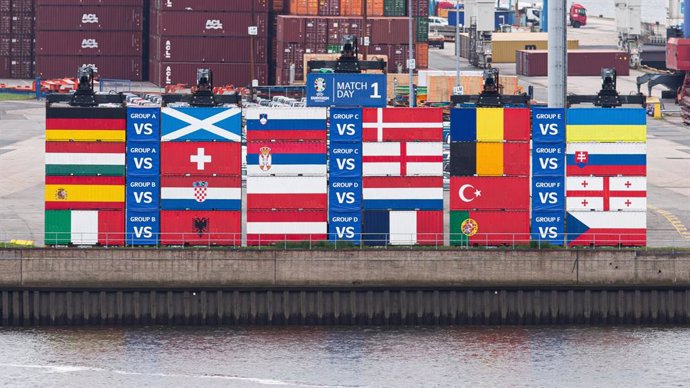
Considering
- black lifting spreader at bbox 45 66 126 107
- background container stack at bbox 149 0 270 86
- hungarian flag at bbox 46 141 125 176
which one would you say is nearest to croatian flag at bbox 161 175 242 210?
hungarian flag at bbox 46 141 125 176

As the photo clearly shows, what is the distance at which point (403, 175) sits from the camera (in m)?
88.8

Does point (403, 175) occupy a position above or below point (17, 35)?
below

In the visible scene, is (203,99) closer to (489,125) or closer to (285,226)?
(285,226)

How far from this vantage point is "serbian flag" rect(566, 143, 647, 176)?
292ft

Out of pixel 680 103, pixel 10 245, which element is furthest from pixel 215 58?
pixel 10 245

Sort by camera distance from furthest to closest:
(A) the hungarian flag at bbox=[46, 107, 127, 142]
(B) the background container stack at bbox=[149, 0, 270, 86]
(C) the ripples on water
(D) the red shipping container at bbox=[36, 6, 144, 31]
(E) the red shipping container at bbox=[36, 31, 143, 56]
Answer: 1. (E) the red shipping container at bbox=[36, 31, 143, 56]
2. (D) the red shipping container at bbox=[36, 6, 144, 31]
3. (B) the background container stack at bbox=[149, 0, 270, 86]
4. (A) the hungarian flag at bbox=[46, 107, 127, 142]
5. (C) the ripples on water

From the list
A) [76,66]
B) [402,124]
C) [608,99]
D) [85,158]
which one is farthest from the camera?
[76,66]

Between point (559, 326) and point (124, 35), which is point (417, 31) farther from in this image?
point (559, 326)

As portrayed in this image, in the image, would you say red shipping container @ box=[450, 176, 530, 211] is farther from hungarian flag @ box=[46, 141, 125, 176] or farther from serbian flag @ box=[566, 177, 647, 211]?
hungarian flag @ box=[46, 141, 125, 176]

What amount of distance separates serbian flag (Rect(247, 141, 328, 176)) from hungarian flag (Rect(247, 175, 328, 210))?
31 cm

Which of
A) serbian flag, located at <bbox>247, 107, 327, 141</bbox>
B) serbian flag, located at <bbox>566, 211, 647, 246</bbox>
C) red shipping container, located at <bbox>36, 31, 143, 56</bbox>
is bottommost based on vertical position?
serbian flag, located at <bbox>566, 211, 647, 246</bbox>

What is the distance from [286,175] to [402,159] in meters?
5.96

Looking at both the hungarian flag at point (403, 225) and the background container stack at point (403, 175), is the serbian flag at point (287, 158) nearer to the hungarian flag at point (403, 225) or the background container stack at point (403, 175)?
the background container stack at point (403, 175)

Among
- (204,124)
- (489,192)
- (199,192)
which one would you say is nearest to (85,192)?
(199,192)
